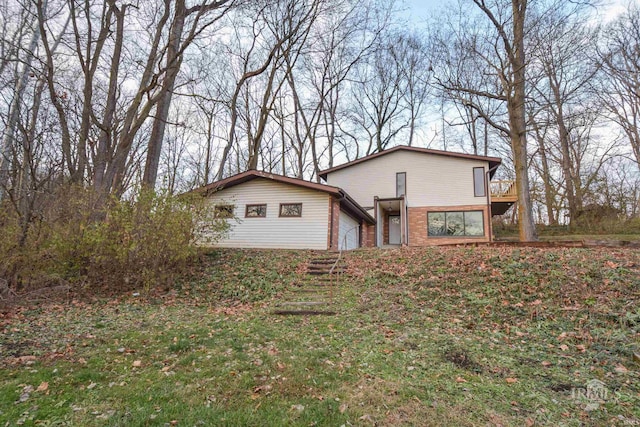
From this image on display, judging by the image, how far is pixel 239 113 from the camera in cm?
1912

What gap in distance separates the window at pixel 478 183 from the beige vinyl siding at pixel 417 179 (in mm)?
156

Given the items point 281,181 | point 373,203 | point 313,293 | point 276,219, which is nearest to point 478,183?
point 373,203

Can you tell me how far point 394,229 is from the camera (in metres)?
18.9

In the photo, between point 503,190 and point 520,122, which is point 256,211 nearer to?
point 520,122

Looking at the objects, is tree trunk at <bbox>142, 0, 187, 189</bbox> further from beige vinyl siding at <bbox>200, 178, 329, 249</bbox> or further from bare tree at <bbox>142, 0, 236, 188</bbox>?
beige vinyl siding at <bbox>200, 178, 329, 249</bbox>

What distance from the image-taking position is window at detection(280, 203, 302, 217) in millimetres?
12578

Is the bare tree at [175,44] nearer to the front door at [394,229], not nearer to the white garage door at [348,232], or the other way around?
the white garage door at [348,232]

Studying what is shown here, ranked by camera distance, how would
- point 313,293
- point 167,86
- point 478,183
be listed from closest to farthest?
point 313,293
point 167,86
point 478,183

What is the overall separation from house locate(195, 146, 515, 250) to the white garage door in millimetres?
45

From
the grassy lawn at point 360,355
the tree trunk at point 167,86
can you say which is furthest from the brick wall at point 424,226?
the tree trunk at point 167,86

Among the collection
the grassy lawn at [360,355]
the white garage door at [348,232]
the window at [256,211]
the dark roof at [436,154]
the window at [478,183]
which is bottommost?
the grassy lawn at [360,355]

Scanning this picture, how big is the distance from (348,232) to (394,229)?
5.20 meters

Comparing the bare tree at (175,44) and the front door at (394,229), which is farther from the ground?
the bare tree at (175,44)

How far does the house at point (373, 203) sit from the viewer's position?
12.4 metres
